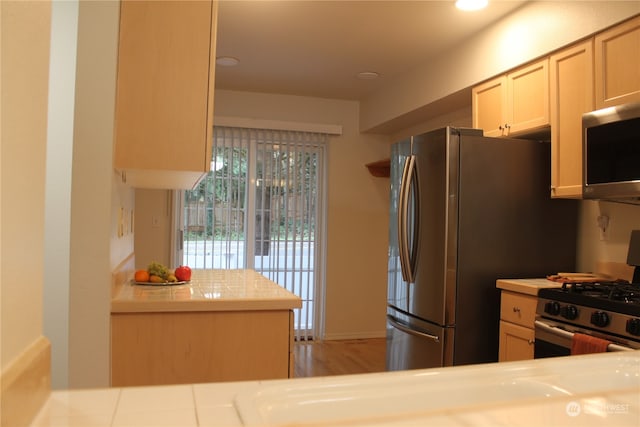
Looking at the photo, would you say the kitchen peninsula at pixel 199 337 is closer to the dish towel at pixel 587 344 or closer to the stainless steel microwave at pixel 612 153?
the dish towel at pixel 587 344

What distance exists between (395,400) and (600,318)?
163 centimetres

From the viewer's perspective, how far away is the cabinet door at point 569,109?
8.13 ft

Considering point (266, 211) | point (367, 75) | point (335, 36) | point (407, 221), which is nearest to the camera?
point (407, 221)

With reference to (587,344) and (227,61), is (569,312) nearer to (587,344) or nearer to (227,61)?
(587,344)

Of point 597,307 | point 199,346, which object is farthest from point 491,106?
point 199,346

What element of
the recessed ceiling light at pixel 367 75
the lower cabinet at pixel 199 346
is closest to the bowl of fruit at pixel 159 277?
the lower cabinet at pixel 199 346

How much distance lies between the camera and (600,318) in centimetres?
207

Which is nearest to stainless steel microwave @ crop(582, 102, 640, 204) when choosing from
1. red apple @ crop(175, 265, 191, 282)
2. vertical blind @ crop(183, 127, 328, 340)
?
red apple @ crop(175, 265, 191, 282)

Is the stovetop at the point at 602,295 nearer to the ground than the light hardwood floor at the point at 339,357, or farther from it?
farther from it

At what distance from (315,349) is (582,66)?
10.6 ft

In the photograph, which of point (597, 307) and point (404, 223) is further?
point (404, 223)

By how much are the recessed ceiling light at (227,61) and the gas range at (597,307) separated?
107 inches

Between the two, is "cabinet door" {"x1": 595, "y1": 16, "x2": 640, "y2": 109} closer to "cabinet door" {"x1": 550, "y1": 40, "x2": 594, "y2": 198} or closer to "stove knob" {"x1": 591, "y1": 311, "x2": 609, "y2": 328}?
"cabinet door" {"x1": 550, "y1": 40, "x2": 594, "y2": 198}

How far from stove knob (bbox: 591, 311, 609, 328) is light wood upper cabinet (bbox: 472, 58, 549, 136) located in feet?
3.48
